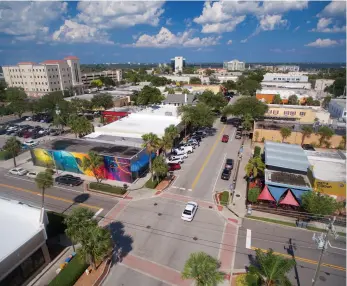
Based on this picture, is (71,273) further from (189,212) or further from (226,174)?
(226,174)

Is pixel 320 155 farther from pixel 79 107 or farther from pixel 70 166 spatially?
pixel 79 107

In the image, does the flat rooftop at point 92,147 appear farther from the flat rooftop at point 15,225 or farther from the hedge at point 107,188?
the flat rooftop at point 15,225

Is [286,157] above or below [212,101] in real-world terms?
below

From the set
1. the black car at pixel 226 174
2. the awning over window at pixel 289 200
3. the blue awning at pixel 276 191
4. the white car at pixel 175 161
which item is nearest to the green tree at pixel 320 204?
the awning over window at pixel 289 200

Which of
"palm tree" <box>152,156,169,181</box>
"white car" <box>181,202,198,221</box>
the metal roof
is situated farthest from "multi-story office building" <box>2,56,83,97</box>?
the metal roof

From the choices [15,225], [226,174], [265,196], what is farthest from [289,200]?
[15,225]

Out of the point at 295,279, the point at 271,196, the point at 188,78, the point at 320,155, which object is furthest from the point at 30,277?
the point at 188,78

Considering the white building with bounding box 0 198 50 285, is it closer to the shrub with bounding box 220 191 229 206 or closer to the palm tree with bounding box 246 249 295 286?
the palm tree with bounding box 246 249 295 286
